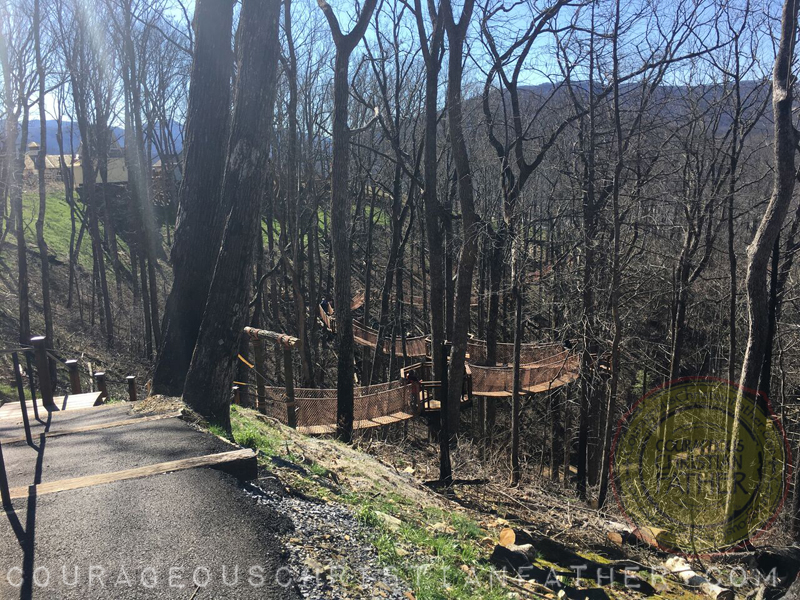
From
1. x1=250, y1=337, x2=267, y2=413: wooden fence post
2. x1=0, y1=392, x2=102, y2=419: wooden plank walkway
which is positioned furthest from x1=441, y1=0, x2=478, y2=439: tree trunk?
x1=0, y1=392, x2=102, y2=419: wooden plank walkway

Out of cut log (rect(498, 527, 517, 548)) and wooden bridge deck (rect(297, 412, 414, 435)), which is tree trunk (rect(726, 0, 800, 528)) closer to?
cut log (rect(498, 527, 517, 548))

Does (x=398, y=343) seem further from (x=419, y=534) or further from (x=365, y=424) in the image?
(x=419, y=534)

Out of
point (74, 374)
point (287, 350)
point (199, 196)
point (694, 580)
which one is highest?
point (199, 196)

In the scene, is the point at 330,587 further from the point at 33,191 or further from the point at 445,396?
the point at 33,191

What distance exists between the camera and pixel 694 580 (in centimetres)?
764

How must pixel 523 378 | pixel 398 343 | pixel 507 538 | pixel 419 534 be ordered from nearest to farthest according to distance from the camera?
pixel 419 534, pixel 507 538, pixel 523 378, pixel 398 343

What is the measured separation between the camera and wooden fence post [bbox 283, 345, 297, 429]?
9.67 meters

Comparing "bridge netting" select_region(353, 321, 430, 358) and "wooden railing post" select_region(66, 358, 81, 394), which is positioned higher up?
"wooden railing post" select_region(66, 358, 81, 394)

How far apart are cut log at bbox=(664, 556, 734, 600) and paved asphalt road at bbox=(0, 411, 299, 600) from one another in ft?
19.2

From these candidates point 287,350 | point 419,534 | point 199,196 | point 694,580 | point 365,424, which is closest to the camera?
point 419,534

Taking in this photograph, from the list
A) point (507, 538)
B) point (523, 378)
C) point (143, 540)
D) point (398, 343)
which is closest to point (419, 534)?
point (507, 538)

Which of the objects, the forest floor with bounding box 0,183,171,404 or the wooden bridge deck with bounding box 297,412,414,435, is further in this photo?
the forest floor with bounding box 0,183,171,404

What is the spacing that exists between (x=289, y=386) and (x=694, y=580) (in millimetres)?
6644

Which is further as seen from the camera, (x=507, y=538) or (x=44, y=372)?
(x=44, y=372)
